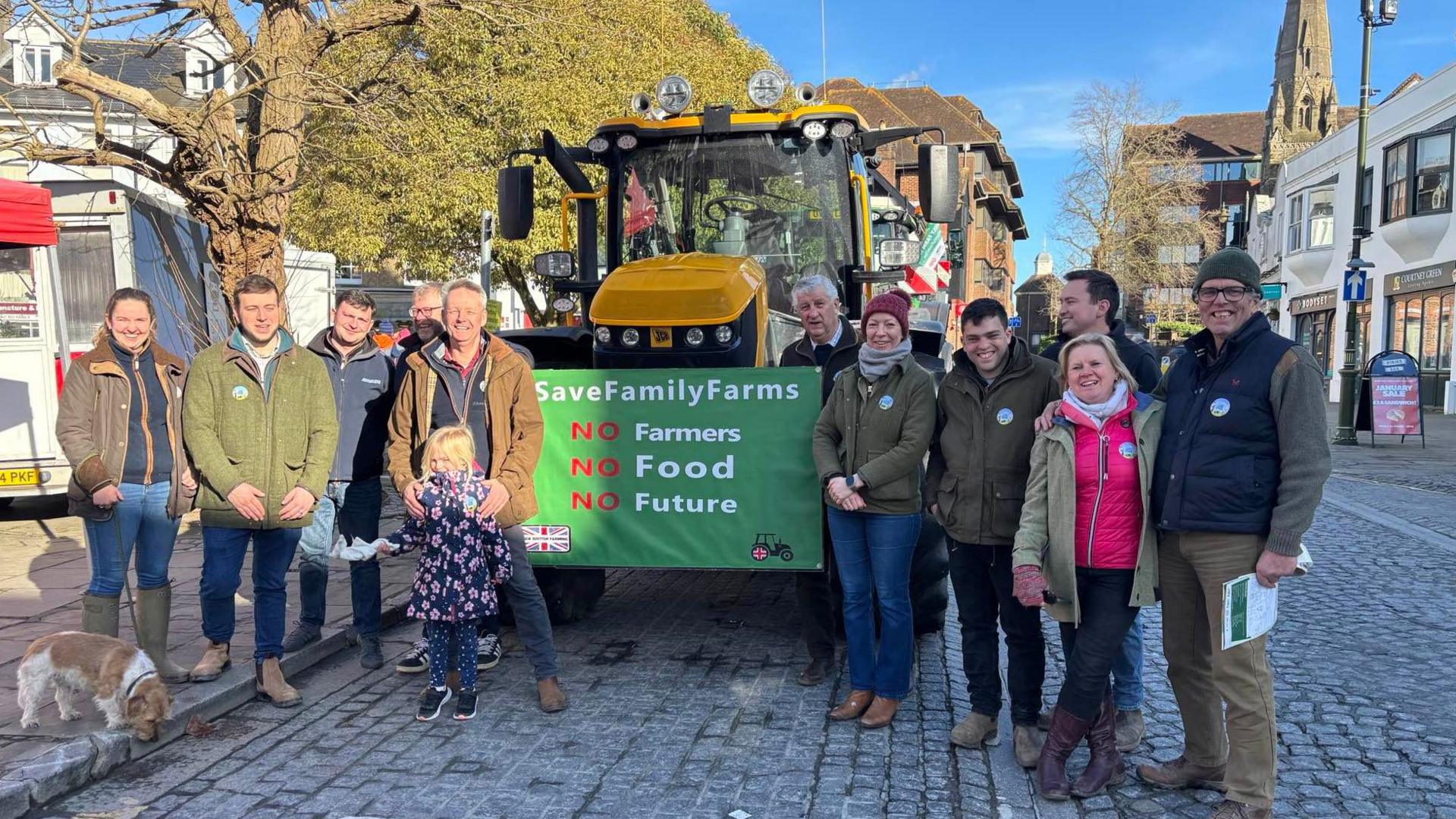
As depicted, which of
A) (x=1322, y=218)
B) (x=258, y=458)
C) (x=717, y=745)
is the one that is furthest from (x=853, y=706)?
(x=1322, y=218)

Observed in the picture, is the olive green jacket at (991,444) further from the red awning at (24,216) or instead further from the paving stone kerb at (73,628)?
the red awning at (24,216)

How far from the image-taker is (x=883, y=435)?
14.8ft

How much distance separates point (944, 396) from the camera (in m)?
4.46

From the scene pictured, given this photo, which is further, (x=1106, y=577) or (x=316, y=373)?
(x=316, y=373)

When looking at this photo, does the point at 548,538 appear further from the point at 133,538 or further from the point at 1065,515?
the point at 1065,515

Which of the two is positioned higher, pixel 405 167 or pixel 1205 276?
pixel 405 167

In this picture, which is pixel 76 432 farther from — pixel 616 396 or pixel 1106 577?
pixel 1106 577

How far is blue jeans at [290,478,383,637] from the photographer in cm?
553

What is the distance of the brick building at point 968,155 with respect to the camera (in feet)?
164

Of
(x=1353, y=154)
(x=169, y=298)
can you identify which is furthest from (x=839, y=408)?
(x=1353, y=154)

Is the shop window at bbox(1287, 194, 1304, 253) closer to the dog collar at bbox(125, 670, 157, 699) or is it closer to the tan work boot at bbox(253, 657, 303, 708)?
the tan work boot at bbox(253, 657, 303, 708)

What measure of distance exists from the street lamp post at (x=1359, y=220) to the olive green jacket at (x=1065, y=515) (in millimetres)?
16019

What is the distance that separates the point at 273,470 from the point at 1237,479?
4.04 m

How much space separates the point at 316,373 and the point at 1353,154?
109 ft
